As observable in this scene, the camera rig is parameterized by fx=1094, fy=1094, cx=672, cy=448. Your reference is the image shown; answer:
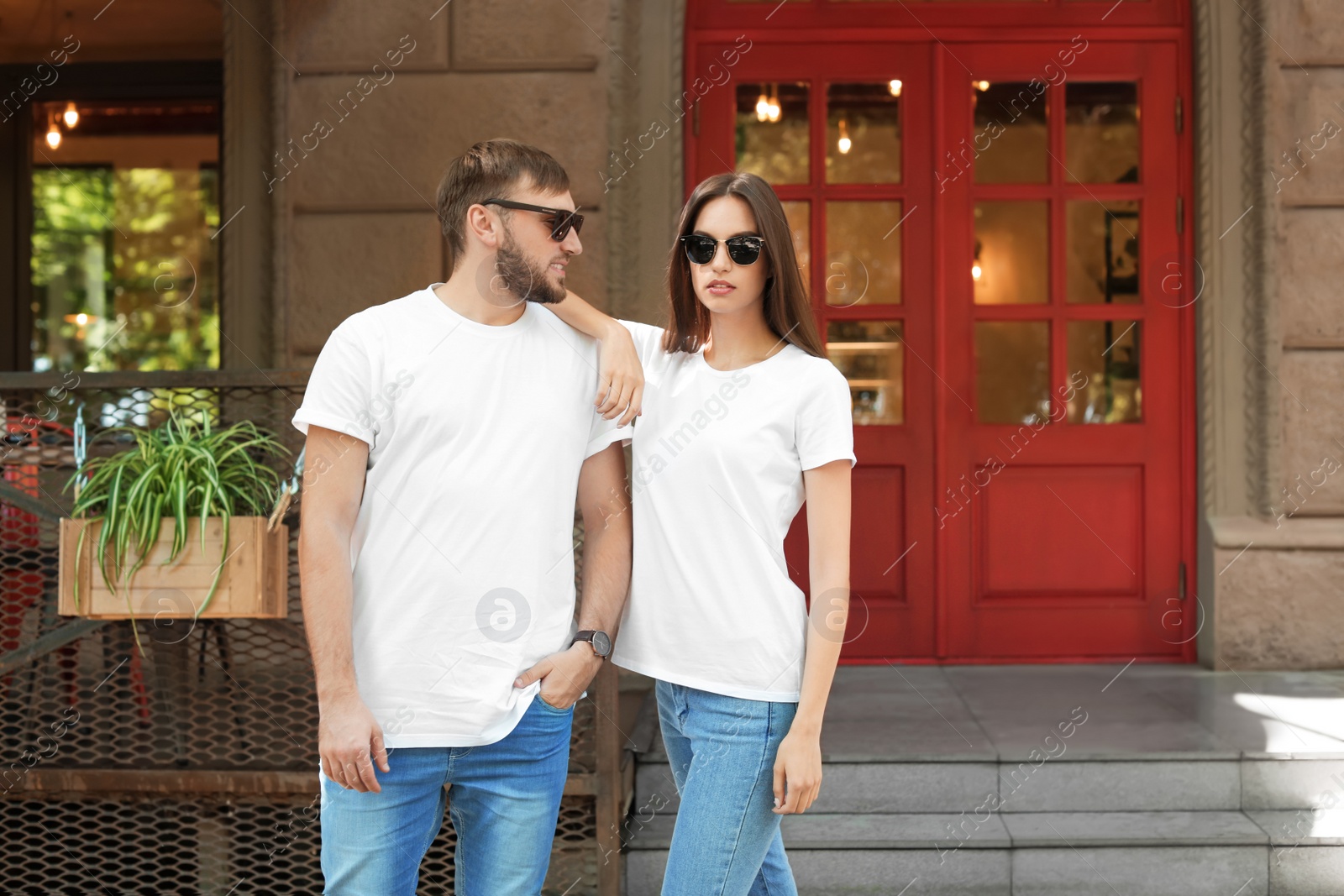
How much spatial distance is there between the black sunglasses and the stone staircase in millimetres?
2177

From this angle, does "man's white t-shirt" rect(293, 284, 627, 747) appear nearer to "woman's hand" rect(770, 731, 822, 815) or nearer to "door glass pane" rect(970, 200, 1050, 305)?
"woman's hand" rect(770, 731, 822, 815)

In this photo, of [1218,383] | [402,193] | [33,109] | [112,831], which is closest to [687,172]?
[402,193]

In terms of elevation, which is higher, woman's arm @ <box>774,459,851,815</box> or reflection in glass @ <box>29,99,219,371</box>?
reflection in glass @ <box>29,99,219,371</box>

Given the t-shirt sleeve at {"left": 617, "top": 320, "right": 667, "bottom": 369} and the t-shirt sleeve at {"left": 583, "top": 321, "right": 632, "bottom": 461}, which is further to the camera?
the t-shirt sleeve at {"left": 617, "top": 320, "right": 667, "bottom": 369}

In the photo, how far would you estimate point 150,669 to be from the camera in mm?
3533

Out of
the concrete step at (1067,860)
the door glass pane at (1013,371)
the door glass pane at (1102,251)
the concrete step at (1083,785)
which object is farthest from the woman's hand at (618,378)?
the door glass pane at (1102,251)

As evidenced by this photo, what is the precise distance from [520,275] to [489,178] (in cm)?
18

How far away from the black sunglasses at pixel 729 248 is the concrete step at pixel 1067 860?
7.10 ft

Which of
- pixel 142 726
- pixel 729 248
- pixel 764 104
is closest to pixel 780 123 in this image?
pixel 764 104

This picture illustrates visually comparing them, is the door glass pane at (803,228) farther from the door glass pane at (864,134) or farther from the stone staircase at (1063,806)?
the stone staircase at (1063,806)

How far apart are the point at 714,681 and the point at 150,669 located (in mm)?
2419

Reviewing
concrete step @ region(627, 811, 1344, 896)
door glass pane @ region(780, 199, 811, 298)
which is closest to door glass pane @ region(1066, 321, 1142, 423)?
door glass pane @ region(780, 199, 811, 298)

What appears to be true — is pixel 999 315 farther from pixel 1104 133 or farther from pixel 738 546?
pixel 738 546

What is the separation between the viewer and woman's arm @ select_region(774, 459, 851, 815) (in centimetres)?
184
